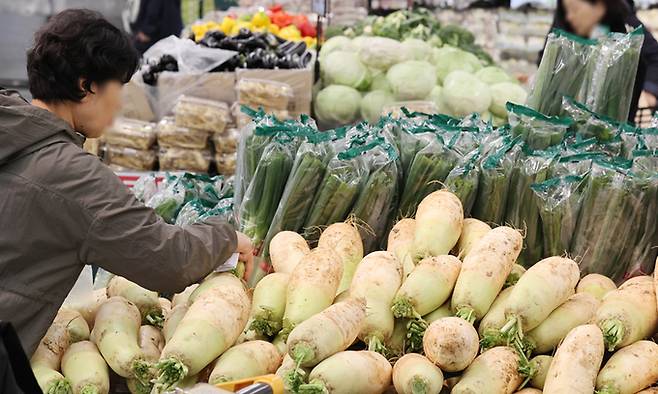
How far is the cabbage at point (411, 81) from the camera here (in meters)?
5.34

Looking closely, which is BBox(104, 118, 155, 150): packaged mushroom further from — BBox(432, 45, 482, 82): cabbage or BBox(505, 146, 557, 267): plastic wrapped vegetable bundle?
BBox(505, 146, 557, 267): plastic wrapped vegetable bundle

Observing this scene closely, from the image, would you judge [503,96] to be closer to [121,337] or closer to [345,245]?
[345,245]

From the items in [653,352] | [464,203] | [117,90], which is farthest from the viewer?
[464,203]

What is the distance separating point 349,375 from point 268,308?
34 cm

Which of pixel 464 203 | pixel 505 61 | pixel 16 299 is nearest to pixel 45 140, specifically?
pixel 16 299

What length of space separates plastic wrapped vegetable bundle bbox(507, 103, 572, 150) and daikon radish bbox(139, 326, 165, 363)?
52.7 inches

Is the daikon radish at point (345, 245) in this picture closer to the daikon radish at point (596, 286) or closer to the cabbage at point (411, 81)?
the daikon radish at point (596, 286)

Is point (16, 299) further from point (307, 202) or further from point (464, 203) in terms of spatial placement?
point (464, 203)

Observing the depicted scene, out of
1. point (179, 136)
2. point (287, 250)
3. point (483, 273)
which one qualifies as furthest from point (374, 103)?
point (483, 273)

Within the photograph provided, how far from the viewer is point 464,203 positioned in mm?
2418

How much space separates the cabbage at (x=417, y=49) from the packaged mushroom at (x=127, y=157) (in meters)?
1.96

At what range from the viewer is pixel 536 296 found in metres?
1.92

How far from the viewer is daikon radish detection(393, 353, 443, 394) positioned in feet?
5.59

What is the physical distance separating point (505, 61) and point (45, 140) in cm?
741
